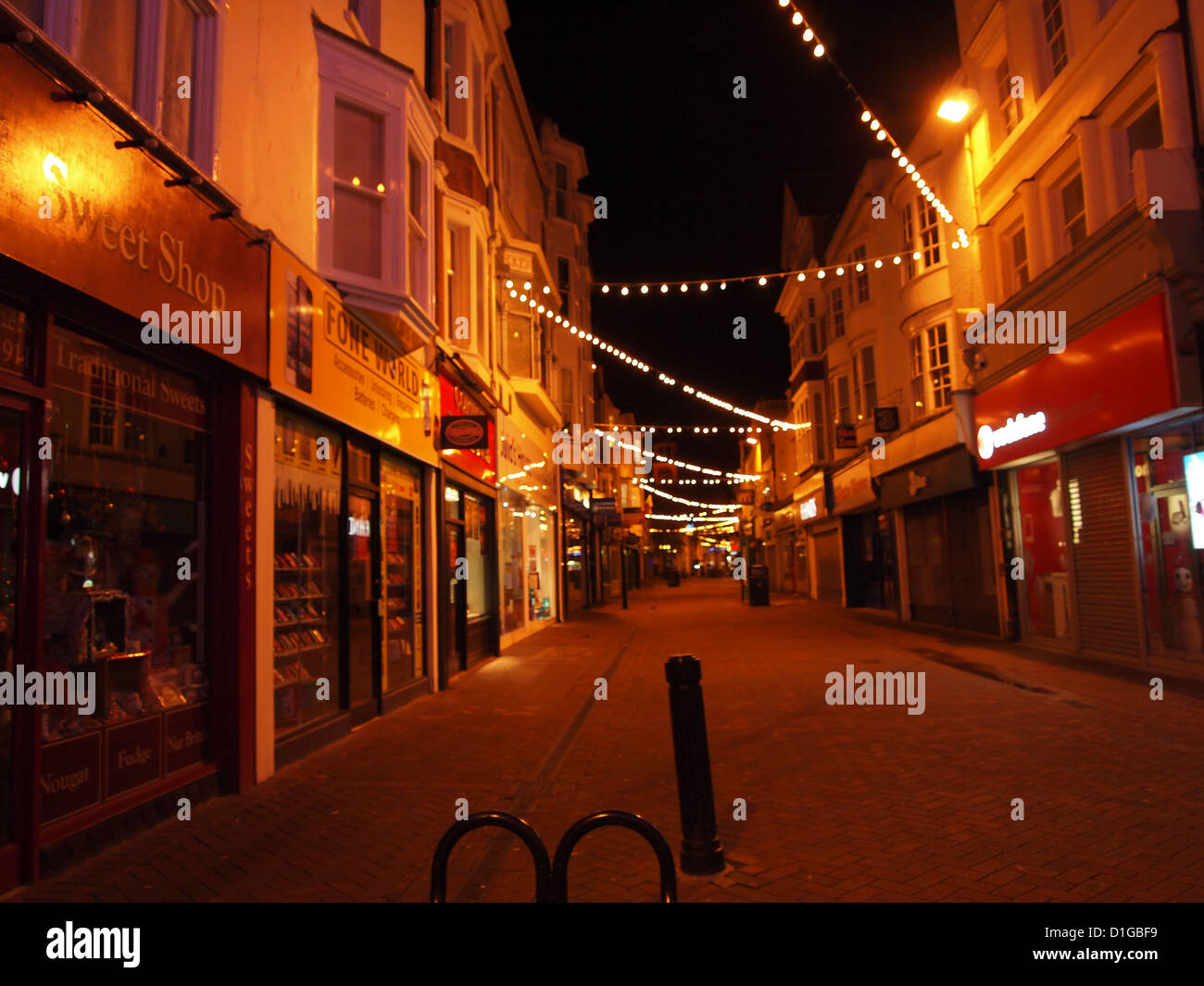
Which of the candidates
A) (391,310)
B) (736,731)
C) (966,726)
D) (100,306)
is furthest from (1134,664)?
(100,306)

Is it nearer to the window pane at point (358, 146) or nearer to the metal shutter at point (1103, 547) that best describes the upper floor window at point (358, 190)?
the window pane at point (358, 146)

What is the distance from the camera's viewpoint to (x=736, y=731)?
28.2 feet

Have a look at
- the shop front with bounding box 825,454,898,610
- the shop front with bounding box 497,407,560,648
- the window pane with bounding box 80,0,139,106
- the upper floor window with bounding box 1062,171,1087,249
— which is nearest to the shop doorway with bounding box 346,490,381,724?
the window pane with bounding box 80,0,139,106

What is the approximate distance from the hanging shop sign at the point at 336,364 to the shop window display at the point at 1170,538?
948 centimetres

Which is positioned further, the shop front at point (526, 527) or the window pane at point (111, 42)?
the shop front at point (526, 527)

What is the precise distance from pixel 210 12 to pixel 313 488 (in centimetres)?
406

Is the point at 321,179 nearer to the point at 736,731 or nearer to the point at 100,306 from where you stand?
the point at 100,306

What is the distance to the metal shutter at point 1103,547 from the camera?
1177 cm

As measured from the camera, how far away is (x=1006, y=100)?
598 inches

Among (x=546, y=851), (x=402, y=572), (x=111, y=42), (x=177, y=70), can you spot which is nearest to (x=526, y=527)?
(x=402, y=572)
